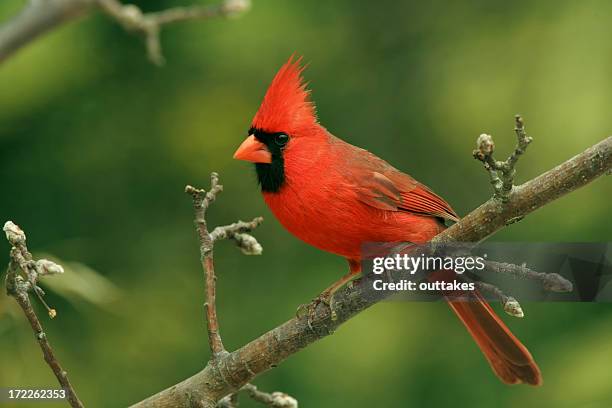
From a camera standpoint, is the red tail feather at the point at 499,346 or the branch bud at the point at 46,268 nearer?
the branch bud at the point at 46,268

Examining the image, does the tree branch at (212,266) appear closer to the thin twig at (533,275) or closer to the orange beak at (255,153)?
the orange beak at (255,153)

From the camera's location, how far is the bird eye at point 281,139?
8.37 feet

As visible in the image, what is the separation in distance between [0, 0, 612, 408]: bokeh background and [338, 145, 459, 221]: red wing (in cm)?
61

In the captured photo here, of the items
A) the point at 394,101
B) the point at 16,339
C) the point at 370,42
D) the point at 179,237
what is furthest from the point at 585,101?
the point at 16,339

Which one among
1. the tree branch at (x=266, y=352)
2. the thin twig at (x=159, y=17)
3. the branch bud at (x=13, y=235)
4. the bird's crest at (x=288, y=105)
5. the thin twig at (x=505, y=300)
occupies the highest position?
the bird's crest at (x=288, y=105)

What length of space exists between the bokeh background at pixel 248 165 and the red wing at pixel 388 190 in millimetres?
607

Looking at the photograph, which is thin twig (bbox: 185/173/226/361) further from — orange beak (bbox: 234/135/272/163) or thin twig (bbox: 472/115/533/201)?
thin twig (bbox: 472/115/533/201)

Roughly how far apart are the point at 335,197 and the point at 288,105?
0.30m

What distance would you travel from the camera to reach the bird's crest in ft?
7.95

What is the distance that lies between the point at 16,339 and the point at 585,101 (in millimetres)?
2153

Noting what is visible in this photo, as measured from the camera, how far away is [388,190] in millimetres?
2551

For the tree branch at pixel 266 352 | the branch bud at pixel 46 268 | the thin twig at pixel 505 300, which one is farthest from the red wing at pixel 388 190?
the branch bud at pixel 46 268

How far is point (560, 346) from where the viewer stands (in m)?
2.76

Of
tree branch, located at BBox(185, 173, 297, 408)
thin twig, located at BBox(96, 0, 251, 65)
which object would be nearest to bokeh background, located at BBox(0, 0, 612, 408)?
tree branch, located at BBox(185, 173, 297, 408)
